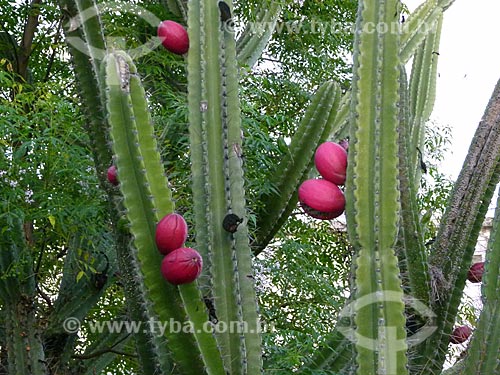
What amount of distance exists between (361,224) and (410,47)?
2.06 metres

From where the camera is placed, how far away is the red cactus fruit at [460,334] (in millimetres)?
2554

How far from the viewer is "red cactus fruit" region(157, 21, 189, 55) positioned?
2.43 metres

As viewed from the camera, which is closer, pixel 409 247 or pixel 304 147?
pixel 409 247

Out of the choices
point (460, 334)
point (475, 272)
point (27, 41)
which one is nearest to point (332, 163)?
point (475, 272)

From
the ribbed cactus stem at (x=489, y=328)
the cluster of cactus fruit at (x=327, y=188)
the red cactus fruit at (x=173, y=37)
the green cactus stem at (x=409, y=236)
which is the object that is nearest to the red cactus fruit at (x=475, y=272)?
the green cactus stem at (x=409, y=236)

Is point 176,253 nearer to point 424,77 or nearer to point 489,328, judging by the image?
point 489,328

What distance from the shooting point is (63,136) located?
3322mm

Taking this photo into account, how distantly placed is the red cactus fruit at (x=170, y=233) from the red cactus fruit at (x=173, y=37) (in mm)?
703

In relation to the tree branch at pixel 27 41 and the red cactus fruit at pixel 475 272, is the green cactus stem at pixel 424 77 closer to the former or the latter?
the red cactus fruit at pixel 475 272

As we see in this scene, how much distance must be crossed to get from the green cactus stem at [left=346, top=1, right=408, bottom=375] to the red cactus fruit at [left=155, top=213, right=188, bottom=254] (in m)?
0.41

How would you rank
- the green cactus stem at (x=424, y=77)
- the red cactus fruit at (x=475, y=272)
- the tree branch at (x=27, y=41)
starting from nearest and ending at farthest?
1. the red cactus fruit at (x=475, y=272)
2. the green cactus stem at (x=424, y=77)
3. the tree branch at (x=27, y=41)

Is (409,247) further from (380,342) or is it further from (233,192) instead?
(380,342)

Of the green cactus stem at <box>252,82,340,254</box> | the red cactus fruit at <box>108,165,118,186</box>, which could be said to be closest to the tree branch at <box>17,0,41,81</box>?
the green cactus stem at <box>252,82,340,254</box>

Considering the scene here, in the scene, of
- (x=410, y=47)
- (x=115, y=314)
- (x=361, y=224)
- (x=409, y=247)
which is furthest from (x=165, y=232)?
(x=115, y=314)
